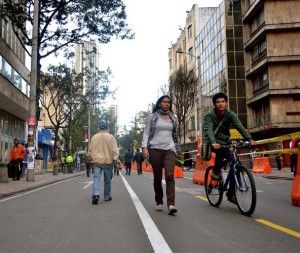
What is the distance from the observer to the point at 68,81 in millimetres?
35188

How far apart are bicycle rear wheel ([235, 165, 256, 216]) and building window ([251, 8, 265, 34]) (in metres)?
37.1

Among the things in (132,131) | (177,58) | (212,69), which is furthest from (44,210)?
(132,131)

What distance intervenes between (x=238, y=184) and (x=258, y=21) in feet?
129

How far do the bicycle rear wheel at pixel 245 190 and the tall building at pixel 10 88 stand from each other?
1851 centimetres

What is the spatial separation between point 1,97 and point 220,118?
1958 centimetres

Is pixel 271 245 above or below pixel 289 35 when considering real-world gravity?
below

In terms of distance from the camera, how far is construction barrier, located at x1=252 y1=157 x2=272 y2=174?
26.5 m

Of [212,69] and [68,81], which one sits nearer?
[68,81]

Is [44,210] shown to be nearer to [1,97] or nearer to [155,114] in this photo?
[155,114]

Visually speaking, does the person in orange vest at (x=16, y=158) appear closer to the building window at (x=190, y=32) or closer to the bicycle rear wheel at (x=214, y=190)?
the bicycle rear wheel at (x=214, y=190)

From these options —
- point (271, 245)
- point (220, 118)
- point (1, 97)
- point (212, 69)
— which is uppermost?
point (212, 69)

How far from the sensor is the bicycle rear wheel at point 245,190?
622cm

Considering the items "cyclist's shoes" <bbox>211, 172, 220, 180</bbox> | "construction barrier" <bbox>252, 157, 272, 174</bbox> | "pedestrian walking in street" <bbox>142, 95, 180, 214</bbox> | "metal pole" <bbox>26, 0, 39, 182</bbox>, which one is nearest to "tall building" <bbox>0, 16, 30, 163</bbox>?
"metal pole" <bbox>26, 0, 39, 182</bbox>

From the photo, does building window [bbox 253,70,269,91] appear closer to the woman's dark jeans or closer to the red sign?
the red sign
